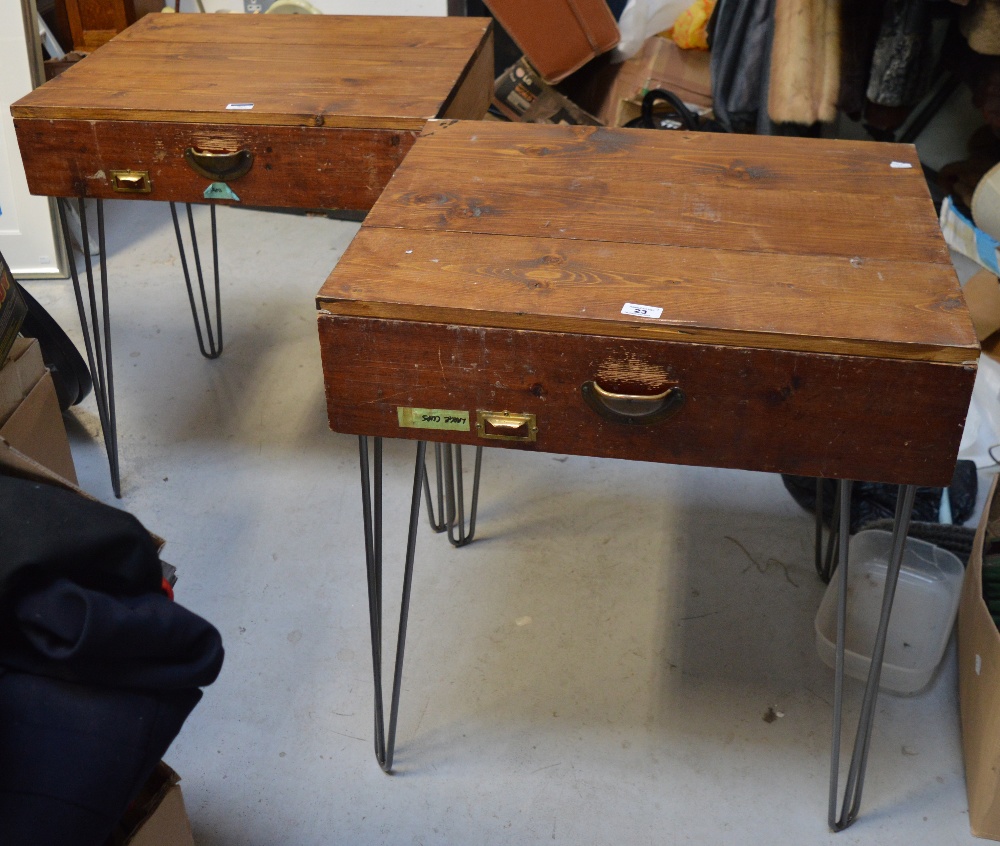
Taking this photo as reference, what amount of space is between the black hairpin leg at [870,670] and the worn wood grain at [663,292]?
0.66 feet

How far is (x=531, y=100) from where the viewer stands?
113 inches

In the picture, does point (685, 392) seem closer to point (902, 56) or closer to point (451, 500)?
point (451, 500)

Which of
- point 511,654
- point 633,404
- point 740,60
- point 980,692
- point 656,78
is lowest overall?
point 511,654

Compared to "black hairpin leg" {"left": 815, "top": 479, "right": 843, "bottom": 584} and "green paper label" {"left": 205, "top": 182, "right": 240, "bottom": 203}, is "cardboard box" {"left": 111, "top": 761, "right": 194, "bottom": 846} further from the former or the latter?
"black hairpin leg" {"left": 815, "top": 479, "right": 843, "bottom": 584}

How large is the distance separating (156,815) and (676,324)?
2.59 feet

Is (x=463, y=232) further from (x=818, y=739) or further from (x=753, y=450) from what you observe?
(x=818, y=739)

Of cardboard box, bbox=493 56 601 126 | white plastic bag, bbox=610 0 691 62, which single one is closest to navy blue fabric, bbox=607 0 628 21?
white plastic bag, bbox=610 0 691 62

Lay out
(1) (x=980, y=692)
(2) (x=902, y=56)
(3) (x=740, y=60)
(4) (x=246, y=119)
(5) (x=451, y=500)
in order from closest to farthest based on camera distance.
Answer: (1) (x=980, y=692) < (4) (x=246, y=119) < (5) (x=451, y=500) < (2) (x=902, y=56) < (3) (x=740, y=60)

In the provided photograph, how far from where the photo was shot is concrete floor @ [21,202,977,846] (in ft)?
4.75

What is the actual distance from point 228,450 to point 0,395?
1.87 ft

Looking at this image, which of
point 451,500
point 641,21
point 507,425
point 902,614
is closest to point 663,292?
point 507,425

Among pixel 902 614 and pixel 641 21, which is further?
pixel 641 21

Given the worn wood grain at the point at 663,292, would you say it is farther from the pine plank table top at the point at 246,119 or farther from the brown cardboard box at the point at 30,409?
the brown cardboard box at the point at 30,409

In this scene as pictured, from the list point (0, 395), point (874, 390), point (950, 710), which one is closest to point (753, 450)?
point (874, 390)
